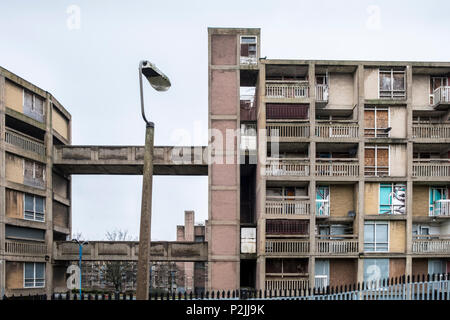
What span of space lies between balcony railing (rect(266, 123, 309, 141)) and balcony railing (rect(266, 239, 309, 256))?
297 inches

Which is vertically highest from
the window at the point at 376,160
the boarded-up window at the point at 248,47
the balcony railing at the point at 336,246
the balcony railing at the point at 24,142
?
the boarded-up window at the point at 248,47

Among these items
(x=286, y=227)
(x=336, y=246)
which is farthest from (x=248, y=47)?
(x=336, y=246)

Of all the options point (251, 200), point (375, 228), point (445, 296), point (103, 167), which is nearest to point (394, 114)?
point (375, 228)

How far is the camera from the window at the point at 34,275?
3256cm

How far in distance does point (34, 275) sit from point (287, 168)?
818 inches

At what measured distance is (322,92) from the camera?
1299 inches

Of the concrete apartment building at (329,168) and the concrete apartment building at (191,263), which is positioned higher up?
the concrete apartment building at (329,168)

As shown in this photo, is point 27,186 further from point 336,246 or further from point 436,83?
point 436,83

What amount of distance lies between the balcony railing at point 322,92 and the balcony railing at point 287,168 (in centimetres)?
494

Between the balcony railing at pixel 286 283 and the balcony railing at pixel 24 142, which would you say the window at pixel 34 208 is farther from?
the balcony railing at pixel 286 283

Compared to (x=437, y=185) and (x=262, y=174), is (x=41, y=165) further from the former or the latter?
(x=437, y=185)

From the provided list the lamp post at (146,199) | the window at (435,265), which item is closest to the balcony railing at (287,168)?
the window at (435,265)

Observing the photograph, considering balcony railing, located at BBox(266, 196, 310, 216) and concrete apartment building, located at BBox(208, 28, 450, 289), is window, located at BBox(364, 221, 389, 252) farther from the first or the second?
balcony railing, located at BBox(266, 196, 310, 216)

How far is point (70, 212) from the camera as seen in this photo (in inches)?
1610
